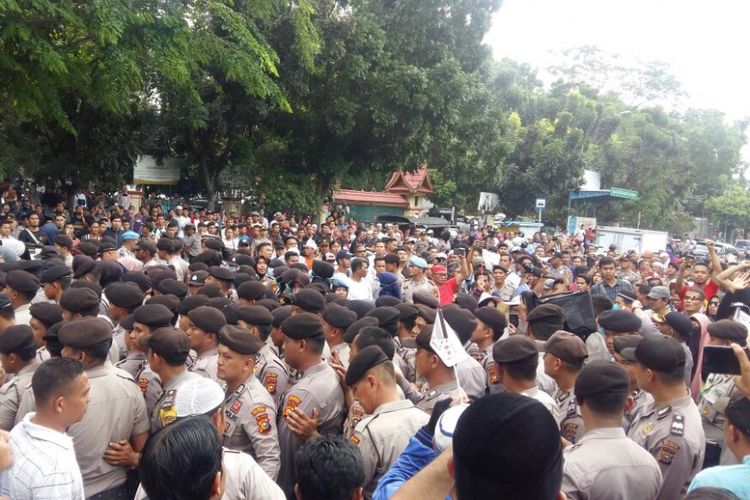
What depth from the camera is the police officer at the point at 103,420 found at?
3.24 meters

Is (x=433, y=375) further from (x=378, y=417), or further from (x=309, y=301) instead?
(x=309, y=301)

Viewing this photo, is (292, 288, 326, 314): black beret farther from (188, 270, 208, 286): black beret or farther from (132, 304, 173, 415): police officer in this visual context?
(188, 270, 208, 286): black beret

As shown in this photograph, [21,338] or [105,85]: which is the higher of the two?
[105,85]

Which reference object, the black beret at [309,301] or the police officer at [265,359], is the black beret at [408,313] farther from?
the police officer at [265,359]

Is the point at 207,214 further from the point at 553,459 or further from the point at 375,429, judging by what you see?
the point at 553,459

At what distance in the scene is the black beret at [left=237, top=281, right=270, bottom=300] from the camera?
5910 millimetres

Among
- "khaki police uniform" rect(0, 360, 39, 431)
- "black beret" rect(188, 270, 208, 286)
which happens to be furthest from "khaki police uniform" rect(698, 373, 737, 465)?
"black beret" rect(188, 270, 208, 286)

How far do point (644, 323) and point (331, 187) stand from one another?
1580cm

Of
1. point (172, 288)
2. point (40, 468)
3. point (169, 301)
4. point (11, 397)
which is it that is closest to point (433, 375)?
point (40, 468)

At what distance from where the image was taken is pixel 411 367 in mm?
5086

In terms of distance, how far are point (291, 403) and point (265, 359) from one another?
87 centimetres

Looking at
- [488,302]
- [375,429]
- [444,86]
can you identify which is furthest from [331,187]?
[375,429]

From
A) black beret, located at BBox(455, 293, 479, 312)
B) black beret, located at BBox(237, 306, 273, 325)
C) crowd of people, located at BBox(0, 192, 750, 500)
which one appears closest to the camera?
crowd of people, located at BBox(0, 192, 750, 500)

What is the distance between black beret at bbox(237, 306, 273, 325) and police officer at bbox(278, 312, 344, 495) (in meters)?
0.73
